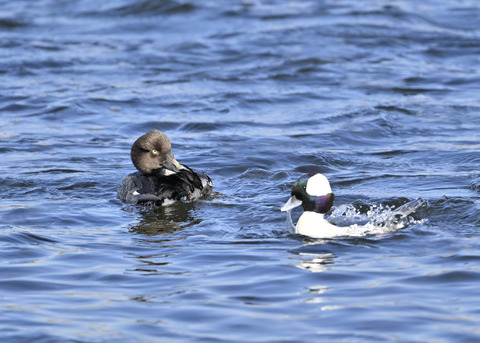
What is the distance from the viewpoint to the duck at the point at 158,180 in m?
10.1

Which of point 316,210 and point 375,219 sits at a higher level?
point 316,210

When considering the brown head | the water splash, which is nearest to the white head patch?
the water splash

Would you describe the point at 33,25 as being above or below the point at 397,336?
above

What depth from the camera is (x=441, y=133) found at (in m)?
13.7

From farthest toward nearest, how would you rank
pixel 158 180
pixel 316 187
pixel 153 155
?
pixel 153 155 < pixel 158 180 < pixel 316 187

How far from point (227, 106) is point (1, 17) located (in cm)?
996

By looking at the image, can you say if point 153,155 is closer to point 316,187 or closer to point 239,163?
point 239,163

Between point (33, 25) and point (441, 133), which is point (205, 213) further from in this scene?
point (33, 25)

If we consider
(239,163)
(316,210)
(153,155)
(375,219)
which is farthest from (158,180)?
(375,219)

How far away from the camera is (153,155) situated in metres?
10.7

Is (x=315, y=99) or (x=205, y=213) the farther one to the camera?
(x=315, y=99)

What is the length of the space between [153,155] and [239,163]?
182cm

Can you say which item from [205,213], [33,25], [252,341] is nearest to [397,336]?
[252,341]

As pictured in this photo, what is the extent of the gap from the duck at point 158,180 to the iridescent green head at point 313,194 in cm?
201
